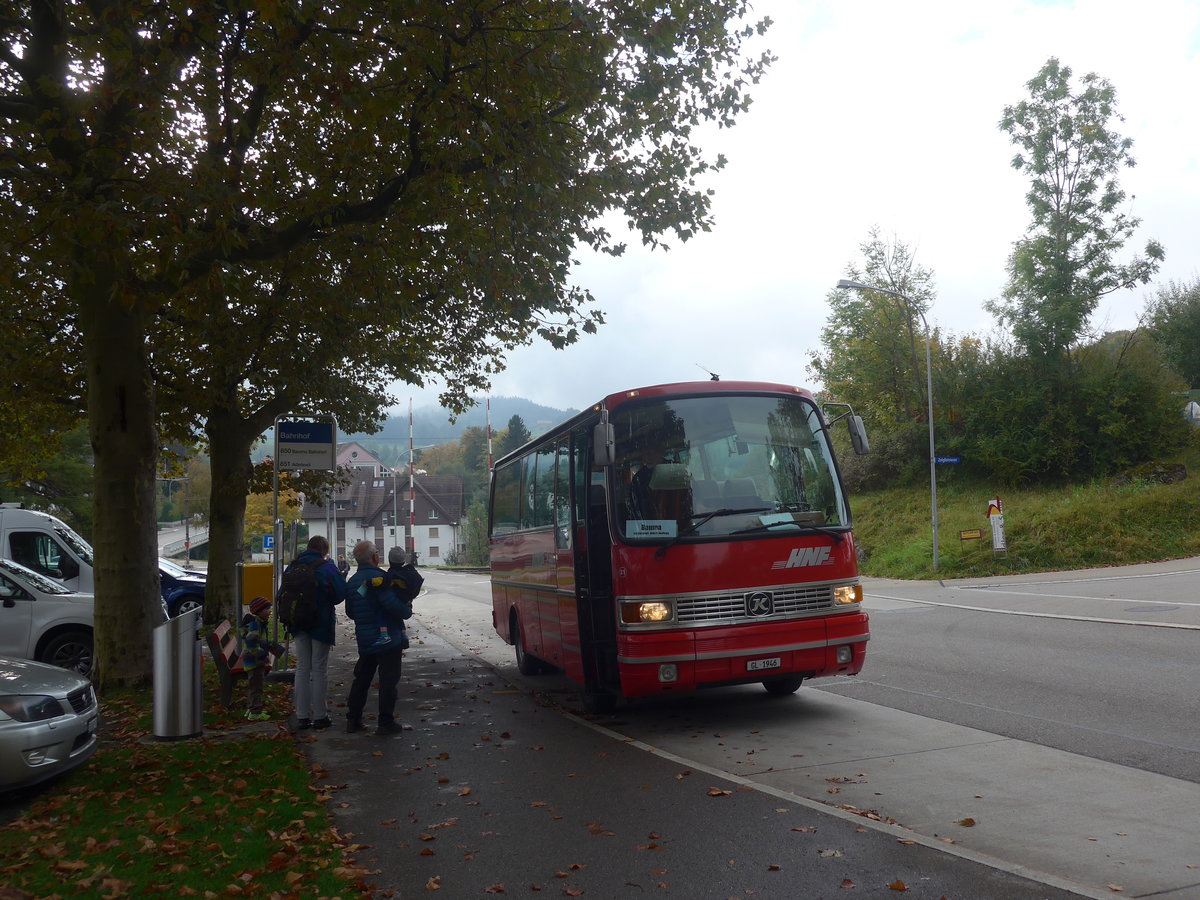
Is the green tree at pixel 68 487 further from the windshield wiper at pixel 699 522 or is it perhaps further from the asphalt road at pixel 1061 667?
the windshield wiper at pixel 699 522

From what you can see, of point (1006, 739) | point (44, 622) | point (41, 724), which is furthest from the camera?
point (44, 622)

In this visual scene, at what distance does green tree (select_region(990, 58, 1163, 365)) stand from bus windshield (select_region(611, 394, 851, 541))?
26968 millimetres

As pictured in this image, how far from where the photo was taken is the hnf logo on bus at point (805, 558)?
8.93m

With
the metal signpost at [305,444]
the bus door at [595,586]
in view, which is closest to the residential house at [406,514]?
the metal signpost at [305,444]

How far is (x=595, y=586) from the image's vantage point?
376 inches

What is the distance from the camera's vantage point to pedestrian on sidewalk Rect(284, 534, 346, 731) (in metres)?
9.69

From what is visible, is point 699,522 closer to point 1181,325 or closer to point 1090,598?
point 1090,598

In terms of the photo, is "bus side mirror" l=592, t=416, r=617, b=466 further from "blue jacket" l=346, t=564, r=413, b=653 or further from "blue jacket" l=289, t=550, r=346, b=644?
"blue jacket" l=289, t=550, r=346, b=644

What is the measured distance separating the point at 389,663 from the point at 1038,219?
31860 mm

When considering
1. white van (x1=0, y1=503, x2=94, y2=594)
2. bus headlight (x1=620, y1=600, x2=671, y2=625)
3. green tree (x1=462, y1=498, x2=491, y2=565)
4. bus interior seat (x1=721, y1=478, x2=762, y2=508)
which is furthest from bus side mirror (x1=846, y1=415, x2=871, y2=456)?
green tree (x1=462, y1=498, x2=491, y2=565)

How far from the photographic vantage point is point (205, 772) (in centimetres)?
773

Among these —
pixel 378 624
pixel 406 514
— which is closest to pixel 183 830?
pixel 378 624

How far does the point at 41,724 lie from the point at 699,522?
5371 mm

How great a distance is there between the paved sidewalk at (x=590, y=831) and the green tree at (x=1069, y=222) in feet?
94.9
